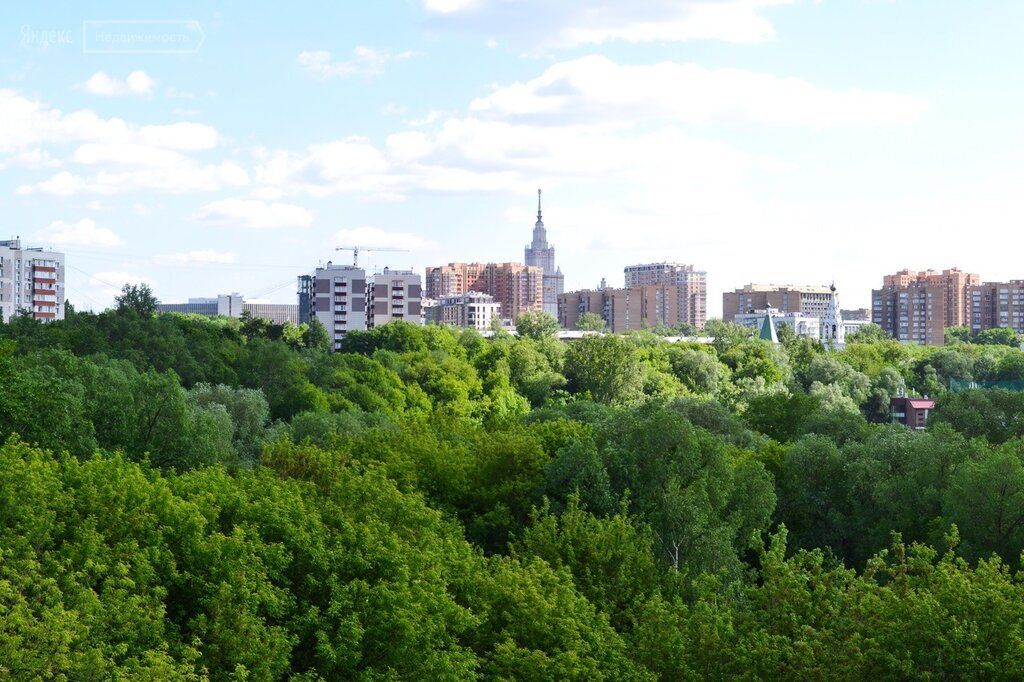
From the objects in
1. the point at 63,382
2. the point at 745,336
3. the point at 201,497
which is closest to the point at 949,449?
the point at 201,497

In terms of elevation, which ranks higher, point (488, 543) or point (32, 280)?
point (32, 280)

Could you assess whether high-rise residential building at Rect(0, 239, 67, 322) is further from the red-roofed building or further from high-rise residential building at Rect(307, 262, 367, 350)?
the red-roofed building

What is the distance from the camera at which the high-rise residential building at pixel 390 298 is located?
522ft

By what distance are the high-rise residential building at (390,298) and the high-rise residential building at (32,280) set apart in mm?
36875

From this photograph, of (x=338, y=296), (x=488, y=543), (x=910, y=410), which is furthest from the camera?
(x=338, y=296)

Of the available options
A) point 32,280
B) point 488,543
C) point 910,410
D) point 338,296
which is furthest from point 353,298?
point 488,543

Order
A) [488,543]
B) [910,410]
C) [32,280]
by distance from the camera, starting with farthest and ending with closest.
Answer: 1. [32,280]
2. [910,410]
3. [488,543]

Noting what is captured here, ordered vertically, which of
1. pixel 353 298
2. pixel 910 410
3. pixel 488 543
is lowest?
pixel 488 543

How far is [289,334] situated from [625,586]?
252 feet

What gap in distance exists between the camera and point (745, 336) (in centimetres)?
14738

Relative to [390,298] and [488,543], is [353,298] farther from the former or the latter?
[488,543]

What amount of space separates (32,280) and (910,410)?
98124 millimetres

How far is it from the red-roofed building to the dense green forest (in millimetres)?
26708

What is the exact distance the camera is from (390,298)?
159 metres
